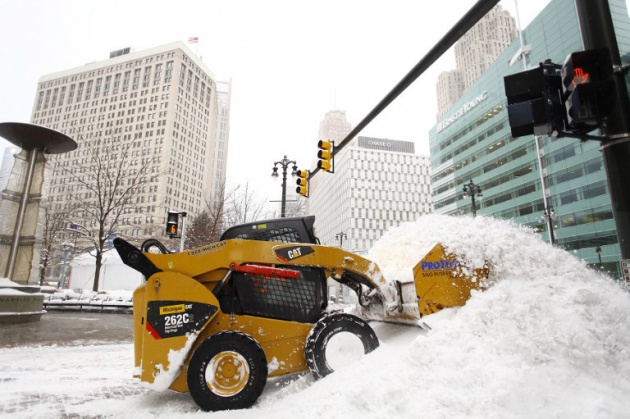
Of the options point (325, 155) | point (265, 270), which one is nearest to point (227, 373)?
point (265, 270)

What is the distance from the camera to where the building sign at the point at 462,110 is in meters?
79.9

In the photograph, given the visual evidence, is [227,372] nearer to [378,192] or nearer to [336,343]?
[336,343]

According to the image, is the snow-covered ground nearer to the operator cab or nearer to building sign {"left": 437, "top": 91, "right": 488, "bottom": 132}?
the operator cab

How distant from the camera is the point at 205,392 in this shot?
3764 millimetres

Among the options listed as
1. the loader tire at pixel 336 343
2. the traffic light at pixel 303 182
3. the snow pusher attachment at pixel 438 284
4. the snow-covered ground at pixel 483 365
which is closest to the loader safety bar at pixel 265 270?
the loader tire at pixel 336 343

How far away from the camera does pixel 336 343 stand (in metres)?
4.11

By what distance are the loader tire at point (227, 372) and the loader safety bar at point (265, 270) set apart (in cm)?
74

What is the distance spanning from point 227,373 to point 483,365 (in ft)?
8.36

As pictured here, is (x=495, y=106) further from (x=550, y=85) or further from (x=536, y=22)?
(x=550, y=85)

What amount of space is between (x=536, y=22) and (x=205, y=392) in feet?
273

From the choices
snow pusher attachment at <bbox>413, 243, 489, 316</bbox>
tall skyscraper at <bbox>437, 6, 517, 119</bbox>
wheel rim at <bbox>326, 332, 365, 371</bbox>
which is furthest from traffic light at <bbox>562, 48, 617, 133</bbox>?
tall skyscraper at <bbox>437, 6, 517, 119</bbox>

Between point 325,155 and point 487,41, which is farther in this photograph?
point 487,41

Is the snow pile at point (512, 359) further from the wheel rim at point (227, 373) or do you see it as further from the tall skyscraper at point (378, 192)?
the tall skyscraper at point (378, 192)

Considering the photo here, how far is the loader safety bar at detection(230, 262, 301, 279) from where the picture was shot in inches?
170
